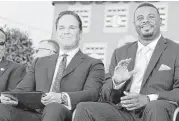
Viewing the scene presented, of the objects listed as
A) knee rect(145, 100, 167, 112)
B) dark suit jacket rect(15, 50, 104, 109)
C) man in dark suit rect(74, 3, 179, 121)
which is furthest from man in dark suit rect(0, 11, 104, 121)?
knee rect(145, 100, 167, 112)

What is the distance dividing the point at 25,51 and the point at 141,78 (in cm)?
1250

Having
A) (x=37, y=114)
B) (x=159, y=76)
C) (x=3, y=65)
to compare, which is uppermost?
(x=159, y=76)

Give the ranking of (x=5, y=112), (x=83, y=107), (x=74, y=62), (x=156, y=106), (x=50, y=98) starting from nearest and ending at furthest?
(x=156, y=106) → (x=83, y=107) → (x=50, y=98) → (x=5, y=112) → (x=74, y=62)

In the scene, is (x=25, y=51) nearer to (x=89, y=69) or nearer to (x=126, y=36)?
(x=126, y=36)

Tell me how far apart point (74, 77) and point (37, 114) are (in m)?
0.48

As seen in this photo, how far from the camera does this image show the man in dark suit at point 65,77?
2.89 meters

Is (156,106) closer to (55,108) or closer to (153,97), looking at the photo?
(153,97)

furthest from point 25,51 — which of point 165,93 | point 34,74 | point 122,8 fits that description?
point 165,93

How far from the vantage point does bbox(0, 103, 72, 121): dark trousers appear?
2.59m

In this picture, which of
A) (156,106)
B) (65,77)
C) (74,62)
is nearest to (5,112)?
(65,77)

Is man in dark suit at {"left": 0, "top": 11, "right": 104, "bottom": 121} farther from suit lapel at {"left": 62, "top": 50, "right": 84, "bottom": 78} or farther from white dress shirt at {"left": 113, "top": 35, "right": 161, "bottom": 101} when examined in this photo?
white dress shirt at {"left": 113, "top": 35, "right": 161, "bottom": 101}

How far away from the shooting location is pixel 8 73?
370 cm

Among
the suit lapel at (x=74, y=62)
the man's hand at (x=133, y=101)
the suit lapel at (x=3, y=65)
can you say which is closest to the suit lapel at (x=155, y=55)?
the man's hand at (x=133, y=101)

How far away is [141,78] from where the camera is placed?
291 cm
